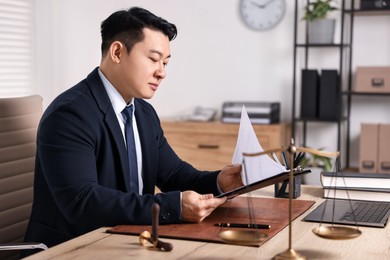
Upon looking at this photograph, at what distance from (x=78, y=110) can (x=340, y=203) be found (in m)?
0.85

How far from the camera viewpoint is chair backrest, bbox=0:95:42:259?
7.16 ft

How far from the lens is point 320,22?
4.50 meters

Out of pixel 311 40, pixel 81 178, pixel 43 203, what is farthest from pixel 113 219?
pixel 311 40

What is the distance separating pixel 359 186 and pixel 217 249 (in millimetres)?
801

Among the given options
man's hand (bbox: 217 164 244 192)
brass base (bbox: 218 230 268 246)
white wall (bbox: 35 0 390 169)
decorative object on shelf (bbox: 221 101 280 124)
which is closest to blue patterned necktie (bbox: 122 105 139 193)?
man's hand (bbox: 217 164 244 192)

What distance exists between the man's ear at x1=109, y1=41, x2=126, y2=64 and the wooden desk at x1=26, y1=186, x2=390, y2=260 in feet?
2.24

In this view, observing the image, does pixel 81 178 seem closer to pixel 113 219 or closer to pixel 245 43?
pixel 113 219

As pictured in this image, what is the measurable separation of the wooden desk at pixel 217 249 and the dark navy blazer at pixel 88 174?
0.14 m

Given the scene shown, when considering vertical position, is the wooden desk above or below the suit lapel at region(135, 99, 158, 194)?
below

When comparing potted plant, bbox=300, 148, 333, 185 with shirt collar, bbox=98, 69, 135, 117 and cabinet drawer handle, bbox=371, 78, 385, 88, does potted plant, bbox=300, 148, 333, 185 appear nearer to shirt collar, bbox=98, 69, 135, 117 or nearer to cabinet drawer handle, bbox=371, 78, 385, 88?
cabinet drawer handle, bbox=371, 78, 385, 88

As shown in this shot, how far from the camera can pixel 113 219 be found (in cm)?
175

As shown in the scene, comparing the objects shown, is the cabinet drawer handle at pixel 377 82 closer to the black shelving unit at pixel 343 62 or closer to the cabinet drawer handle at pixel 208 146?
the black shelving unit at pixel 343 62

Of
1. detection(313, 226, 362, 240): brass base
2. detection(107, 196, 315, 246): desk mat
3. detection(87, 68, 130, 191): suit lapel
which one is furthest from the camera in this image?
detection(87, 68, 130, 191): suit lapel

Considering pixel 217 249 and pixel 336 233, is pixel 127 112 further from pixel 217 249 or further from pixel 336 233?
pixel 336 233
